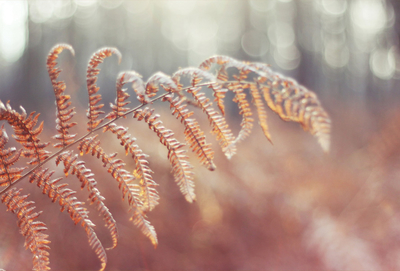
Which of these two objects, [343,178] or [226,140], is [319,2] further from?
[226,140]

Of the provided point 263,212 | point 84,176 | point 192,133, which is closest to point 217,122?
point 192,133

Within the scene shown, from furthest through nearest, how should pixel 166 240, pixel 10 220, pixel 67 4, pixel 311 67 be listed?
pixel 67 4 → pixel 311 67 → pixel 166 240 → pixel 10 220

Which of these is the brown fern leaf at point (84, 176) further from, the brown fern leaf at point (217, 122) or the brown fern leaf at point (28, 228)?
the brown fern leaf at point (217, 122)

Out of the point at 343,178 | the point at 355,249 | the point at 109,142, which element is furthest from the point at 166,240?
the point at 343,178

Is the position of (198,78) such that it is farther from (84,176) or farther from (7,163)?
(7,163)

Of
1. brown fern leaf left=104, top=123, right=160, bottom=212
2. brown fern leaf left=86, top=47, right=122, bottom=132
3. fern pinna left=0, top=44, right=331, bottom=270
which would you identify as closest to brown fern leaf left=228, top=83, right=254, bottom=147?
fern pinna left=0, top=44, right=331, bottom=270

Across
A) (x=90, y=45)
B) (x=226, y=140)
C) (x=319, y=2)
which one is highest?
(x=319, y=2)
